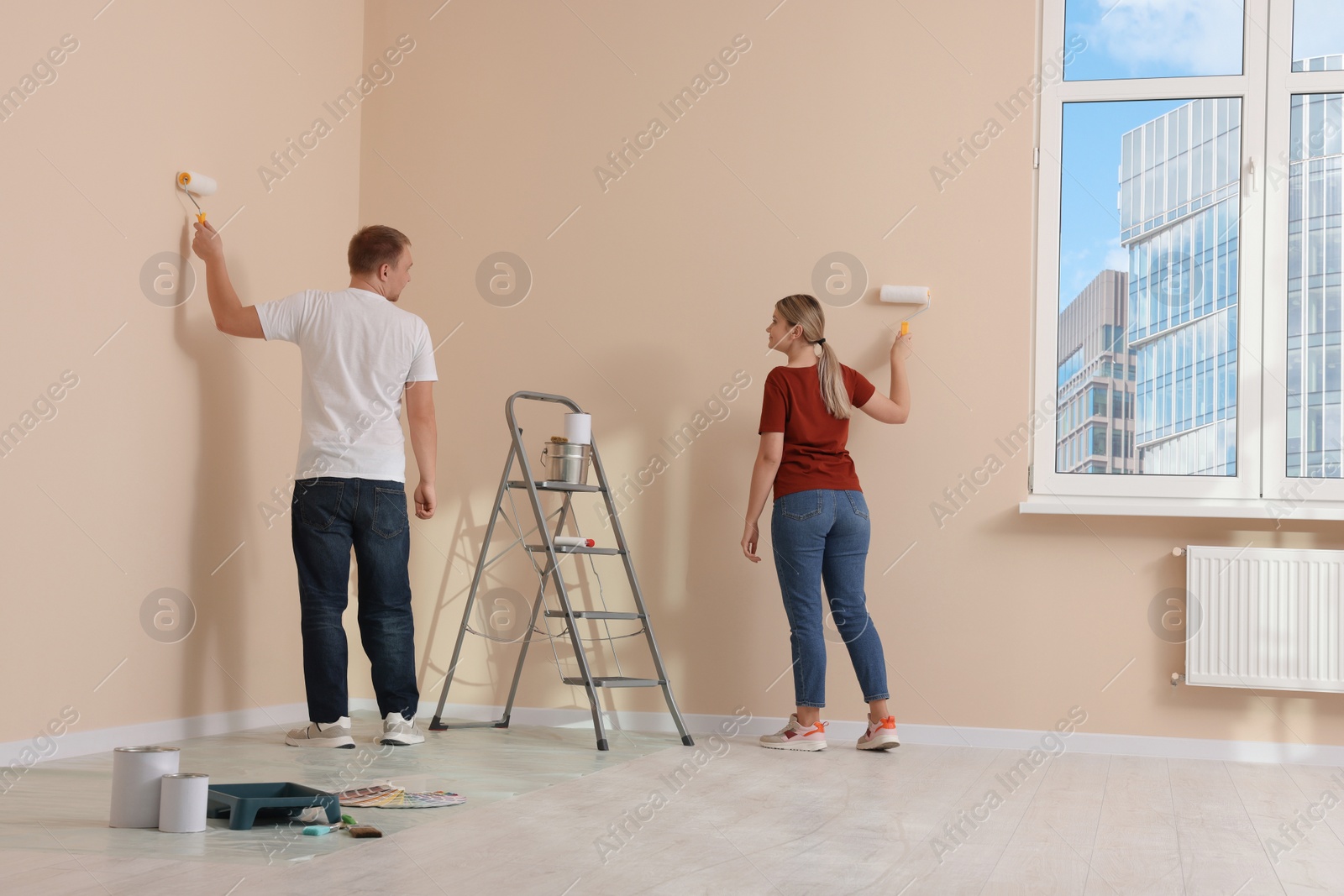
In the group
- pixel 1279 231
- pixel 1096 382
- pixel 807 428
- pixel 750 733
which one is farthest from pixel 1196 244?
pixel 750 733

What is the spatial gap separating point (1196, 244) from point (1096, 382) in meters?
0.54

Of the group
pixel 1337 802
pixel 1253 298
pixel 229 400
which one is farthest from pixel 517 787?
pixel 1253 298

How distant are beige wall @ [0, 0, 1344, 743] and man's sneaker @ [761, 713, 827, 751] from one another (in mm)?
318

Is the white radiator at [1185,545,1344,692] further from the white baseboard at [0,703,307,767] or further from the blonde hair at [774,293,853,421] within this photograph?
the white baseboard at [0,703,307,767]

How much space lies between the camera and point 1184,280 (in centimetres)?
393

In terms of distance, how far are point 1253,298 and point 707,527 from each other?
189 centimetres

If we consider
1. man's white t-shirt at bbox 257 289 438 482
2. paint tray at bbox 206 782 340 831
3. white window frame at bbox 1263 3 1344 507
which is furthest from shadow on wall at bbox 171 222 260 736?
white window frame at bbox 1263 3 1344 507

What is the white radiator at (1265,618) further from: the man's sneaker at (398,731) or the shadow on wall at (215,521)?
the shadow on wall at (215,521)

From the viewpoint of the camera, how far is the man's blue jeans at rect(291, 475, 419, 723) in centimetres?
340

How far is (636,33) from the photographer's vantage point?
14.1ft

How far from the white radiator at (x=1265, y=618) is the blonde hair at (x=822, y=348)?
116 cm

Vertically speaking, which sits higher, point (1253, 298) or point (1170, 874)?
point (1253, 298)

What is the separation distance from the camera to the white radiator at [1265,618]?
3582mm

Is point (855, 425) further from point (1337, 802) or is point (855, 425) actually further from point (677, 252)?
point (1337, 802)
